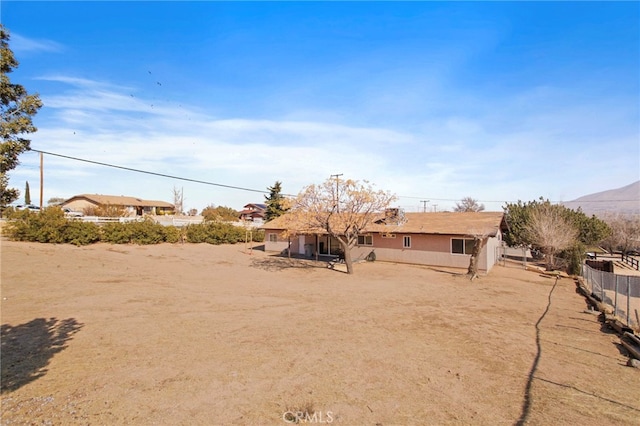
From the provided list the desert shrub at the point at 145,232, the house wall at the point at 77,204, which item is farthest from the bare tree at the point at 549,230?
the house wall at the point at 77,204

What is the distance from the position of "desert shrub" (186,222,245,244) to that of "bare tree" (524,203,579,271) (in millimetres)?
31274

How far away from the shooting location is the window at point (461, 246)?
23516 mm

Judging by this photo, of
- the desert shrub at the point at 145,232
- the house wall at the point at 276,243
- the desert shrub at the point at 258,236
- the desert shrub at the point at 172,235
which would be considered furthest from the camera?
the desert shrub at the point at 258,236

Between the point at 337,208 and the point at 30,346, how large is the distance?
1565cm

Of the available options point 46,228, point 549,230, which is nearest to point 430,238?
point 549,230

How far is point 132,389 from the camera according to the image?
19.7 feet

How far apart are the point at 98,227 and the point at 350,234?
2394 cm

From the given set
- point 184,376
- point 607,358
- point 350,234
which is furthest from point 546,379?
point 350,234

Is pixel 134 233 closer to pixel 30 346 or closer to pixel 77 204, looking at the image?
pixel 30 346

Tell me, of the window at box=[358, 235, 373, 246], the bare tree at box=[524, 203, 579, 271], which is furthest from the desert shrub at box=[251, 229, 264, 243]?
the bare tree at box=[524, 203, 579, 271]

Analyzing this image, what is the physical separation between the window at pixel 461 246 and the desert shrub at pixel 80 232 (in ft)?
100

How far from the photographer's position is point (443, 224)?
1005 inches

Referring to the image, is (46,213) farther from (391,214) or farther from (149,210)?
(149,210)

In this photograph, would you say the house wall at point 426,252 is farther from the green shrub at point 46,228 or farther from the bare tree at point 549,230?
the green shrub at point 46,228
